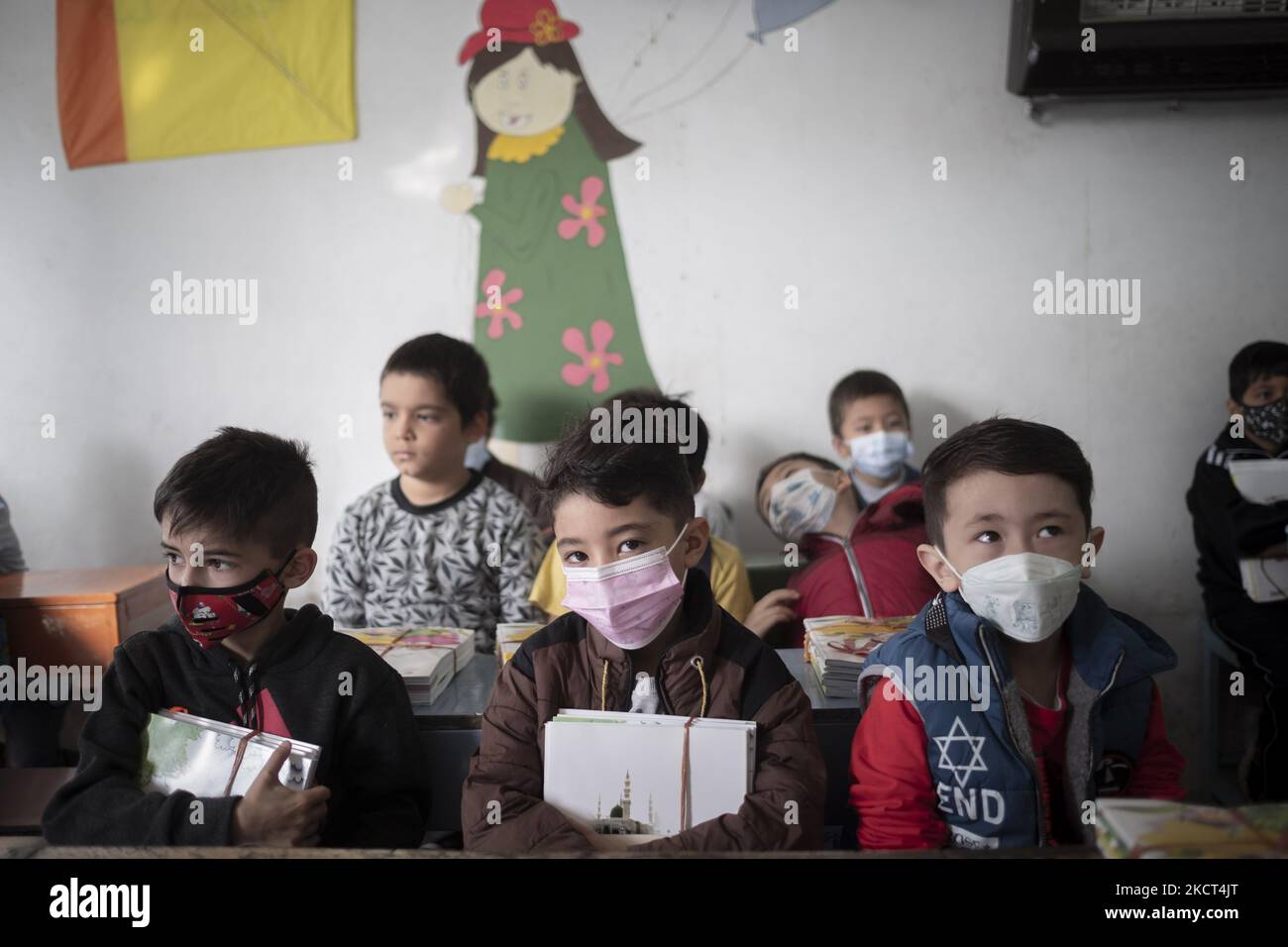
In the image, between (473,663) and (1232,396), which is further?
(1232,396)

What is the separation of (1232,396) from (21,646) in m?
2.44

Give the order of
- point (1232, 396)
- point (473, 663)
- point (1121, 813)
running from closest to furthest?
point (1121, 813)
point (473, 663)
point (1232, 396)

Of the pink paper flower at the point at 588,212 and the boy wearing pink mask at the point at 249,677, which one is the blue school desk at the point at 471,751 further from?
the pink paper flower at the point at 588,212

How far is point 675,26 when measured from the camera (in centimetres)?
230

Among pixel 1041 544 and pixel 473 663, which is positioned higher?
pixel 1041 544

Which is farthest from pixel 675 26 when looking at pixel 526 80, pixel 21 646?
pixel 21 646

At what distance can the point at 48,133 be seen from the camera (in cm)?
197

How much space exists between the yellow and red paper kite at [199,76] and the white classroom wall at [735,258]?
0.05 meters

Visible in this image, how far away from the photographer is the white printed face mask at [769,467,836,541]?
6.83 feet

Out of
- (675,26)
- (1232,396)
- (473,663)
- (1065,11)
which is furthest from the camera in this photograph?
(675,26)

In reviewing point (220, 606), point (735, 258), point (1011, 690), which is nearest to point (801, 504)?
point (735, 258)

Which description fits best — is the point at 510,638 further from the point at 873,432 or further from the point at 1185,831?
the point at 873,432
